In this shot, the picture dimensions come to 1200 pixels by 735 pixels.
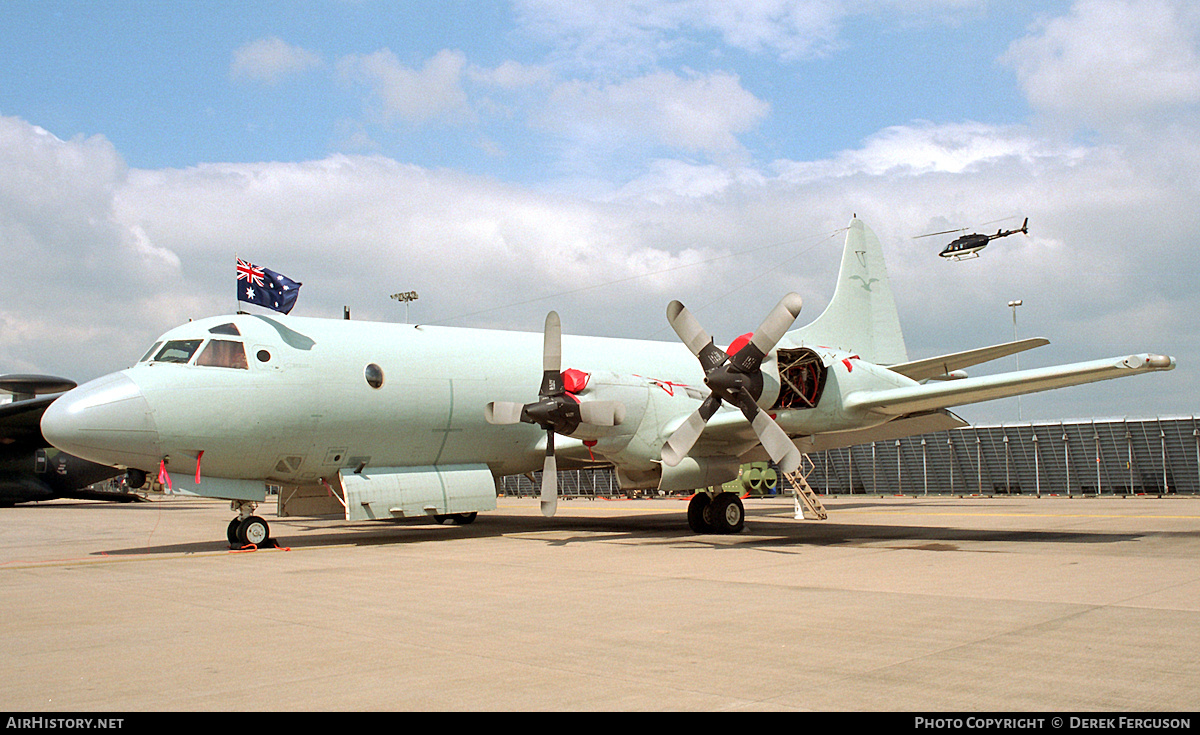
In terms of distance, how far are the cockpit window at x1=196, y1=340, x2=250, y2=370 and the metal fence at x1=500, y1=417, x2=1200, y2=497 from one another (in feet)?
78.5

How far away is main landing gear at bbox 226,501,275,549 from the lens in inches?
648

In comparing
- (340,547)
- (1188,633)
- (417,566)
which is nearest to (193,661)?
(417,566)

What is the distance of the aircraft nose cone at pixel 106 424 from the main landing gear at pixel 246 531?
2184mm

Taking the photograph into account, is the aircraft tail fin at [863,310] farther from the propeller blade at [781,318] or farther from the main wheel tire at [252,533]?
the main wheel tire at [252,533]

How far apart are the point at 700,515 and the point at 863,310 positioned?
779 centimetres

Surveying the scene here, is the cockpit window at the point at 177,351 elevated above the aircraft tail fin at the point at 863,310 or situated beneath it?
situated beneath

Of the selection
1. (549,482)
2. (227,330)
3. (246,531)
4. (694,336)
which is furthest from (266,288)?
(694,336)

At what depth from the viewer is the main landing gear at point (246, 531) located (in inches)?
648

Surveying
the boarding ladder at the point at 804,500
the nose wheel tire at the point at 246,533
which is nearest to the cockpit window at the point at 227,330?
the nose wheel tire at the point at 246,533

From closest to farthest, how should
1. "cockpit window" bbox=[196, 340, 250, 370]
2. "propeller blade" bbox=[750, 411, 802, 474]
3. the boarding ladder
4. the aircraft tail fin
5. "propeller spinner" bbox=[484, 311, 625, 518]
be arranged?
"cockpit window" bbox=[196, 340, 250, 370], "propeller blade" bbox=[750, 411, 802, 474], "propeller spinner" bbox=[484, 311, 625, 518], the aircraft tail fin, the boarding ladder

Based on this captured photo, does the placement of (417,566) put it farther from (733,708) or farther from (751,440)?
(733,708)

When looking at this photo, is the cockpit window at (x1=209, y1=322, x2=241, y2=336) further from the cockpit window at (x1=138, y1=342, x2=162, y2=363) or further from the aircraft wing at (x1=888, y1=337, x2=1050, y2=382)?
the aircraft wing at (x1=888, y1=337, x2=1050, y2=382)

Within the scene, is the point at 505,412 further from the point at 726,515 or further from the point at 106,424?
the point at 106,424

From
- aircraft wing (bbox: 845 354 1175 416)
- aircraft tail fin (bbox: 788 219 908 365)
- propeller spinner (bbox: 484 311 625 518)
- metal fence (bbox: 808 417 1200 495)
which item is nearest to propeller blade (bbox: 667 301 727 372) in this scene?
propeller spinner (bbox: 484 311 625 518)
